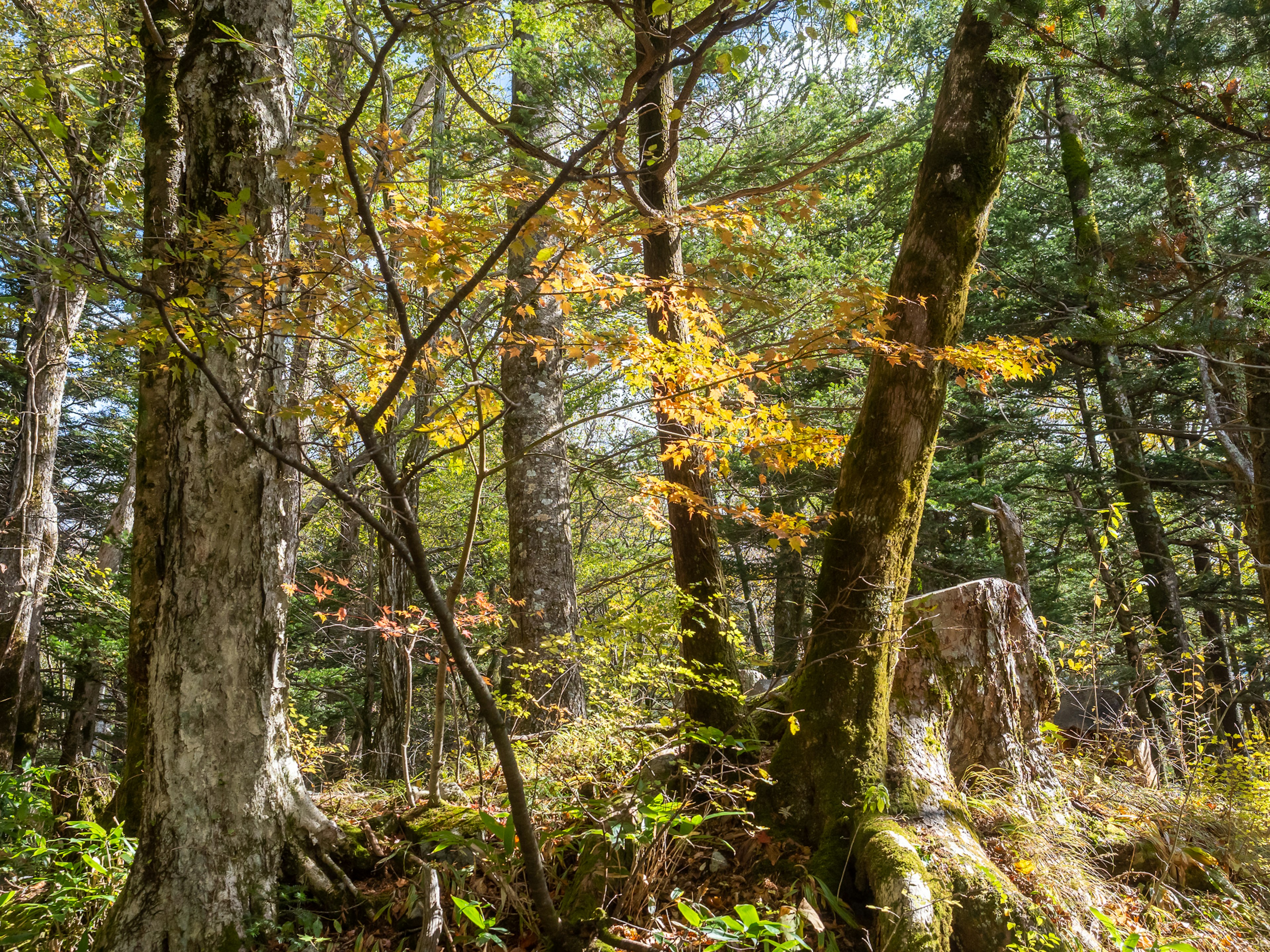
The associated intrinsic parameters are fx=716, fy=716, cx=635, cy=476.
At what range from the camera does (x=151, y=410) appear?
3.85m

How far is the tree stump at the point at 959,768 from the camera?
2.90m

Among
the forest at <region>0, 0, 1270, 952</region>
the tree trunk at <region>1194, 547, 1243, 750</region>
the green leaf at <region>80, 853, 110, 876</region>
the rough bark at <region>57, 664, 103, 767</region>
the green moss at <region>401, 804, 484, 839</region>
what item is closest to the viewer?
the forest at <region>0, 0, 1270, 952</region>

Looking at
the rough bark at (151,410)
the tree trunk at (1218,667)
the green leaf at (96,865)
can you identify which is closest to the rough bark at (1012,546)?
the tree trunk at (1218,667)

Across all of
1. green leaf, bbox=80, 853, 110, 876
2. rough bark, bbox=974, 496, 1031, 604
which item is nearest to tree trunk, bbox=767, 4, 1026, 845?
rough bark, bbox=974, 496, 1031, 604

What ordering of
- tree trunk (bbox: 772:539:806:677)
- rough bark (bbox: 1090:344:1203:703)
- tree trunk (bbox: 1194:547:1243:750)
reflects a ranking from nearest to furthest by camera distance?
tree trunk (bbox: 1194:547:1243:750) < rough bark (bbox: 1090:344:1203:703) < tree trunk (bbox: 772:539:806:677)

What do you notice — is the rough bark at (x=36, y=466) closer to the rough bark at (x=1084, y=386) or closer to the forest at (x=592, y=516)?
the forest at (x=592, y=516)

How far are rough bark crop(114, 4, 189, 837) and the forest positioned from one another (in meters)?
0.03

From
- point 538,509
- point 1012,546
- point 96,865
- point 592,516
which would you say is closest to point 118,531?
point 592,516

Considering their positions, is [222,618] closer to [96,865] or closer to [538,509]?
[96,865]

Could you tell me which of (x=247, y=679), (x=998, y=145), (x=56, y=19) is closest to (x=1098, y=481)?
(x=998, y=145)

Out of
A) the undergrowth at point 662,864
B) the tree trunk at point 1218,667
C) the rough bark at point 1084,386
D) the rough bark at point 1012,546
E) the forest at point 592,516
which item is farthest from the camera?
the rough bark at point 1084,386

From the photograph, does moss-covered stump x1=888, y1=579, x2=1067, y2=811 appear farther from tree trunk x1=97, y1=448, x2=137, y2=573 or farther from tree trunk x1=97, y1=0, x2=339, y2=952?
tree trunk x1=97, y1=448, x2=137, y2=573

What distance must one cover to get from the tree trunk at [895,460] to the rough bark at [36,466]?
6.34 meters

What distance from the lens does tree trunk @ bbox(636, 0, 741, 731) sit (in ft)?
12.7
